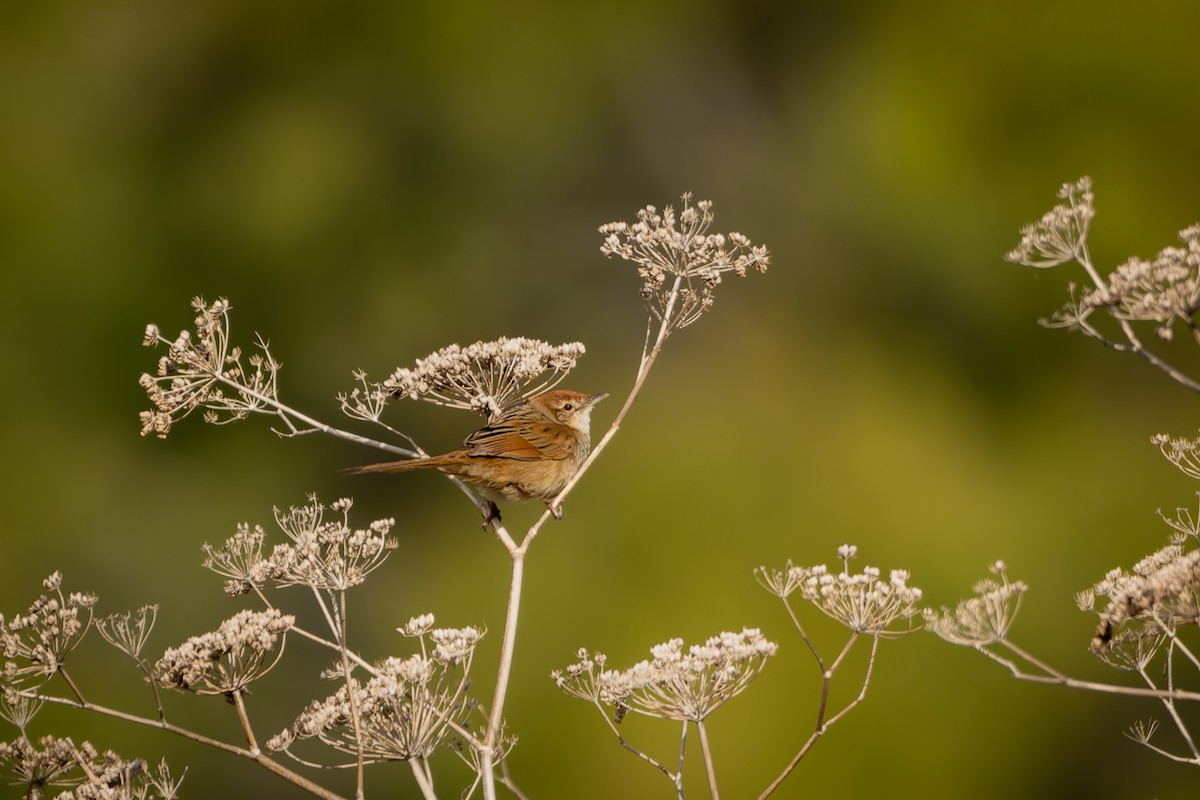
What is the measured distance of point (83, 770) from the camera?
335 centimetres

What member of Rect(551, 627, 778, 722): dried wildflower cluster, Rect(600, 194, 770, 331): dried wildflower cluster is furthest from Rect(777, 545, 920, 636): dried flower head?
Rect(600, 194, 770, 331): dried wildflower cluster

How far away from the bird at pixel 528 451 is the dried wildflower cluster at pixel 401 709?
158 centimetres

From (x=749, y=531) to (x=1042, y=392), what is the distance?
4215 millimetres

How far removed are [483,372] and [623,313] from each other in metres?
9.94

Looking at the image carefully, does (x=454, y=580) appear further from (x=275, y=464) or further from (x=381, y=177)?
(x=381, y=177)

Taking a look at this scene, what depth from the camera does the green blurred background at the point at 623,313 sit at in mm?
10992

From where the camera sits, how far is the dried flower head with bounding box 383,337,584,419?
431 cm

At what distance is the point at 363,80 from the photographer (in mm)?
18359

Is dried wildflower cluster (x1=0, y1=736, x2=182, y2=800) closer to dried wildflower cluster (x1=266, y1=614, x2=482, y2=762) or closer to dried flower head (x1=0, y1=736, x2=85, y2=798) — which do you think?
dried flower head (x1=0, y1=736, x2=85, y2=798)

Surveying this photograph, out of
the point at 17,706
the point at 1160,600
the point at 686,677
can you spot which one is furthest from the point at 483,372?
the point at 1160,600

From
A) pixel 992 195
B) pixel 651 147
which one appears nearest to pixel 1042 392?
pixel 992 195

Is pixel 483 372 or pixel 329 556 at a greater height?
pixel 483 372

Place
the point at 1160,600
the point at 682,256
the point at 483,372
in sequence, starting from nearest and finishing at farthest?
the point at 1160,600 → the point at 682,256 → the point at 483,372

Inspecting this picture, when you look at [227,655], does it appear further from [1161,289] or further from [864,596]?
[1161,289]
